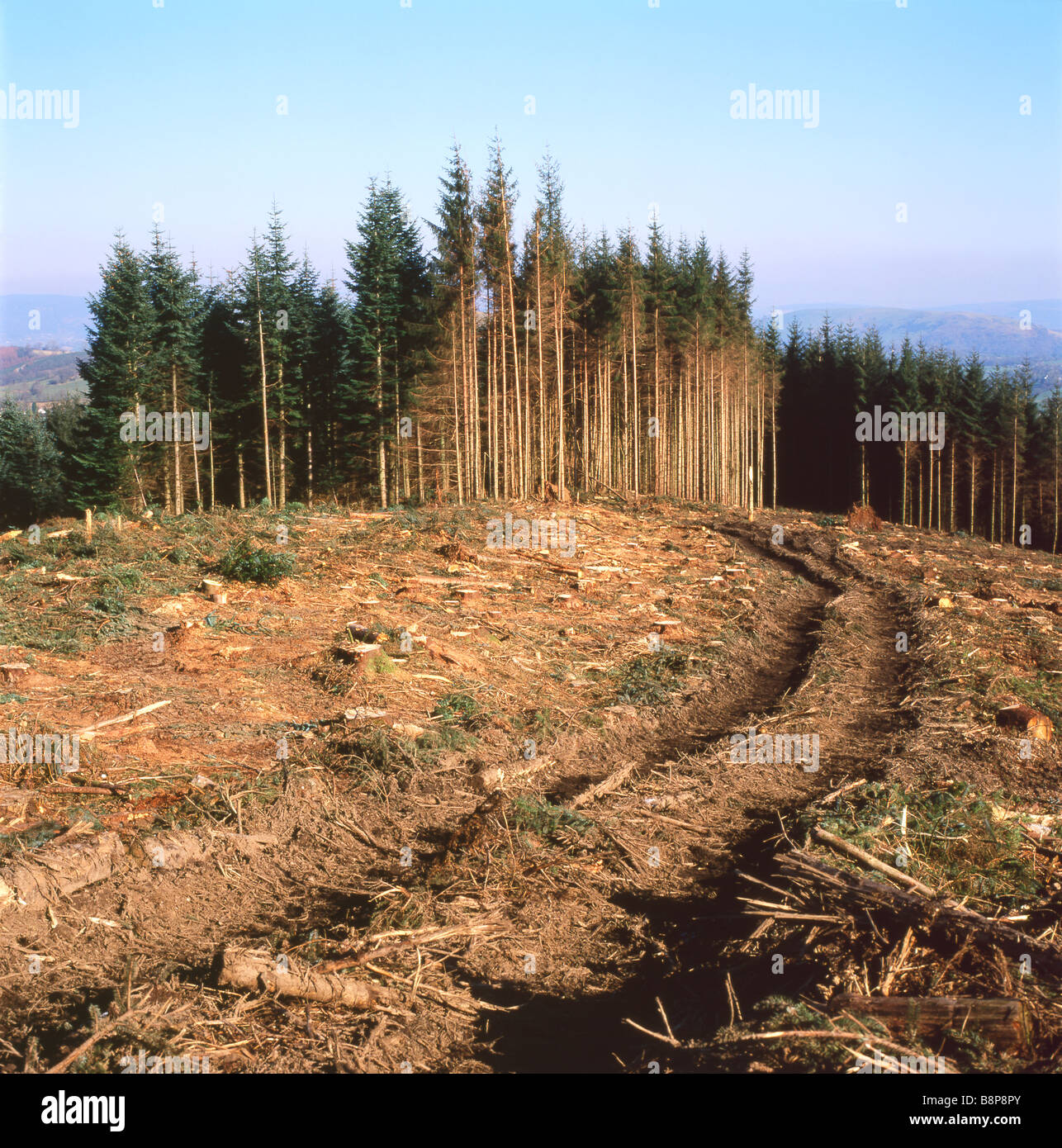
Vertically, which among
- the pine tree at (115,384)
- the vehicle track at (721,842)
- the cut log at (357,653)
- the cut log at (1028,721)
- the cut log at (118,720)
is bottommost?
the vehicle track at (721,842)

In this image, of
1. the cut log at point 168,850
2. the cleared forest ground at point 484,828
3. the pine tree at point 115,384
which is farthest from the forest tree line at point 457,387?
Answer: the cut log at point 168,850

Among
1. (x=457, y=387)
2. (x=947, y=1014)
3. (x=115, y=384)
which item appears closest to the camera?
(x=947, y=1014)

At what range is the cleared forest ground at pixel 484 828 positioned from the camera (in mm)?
4102

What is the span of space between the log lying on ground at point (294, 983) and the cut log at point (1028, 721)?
24.7 feet

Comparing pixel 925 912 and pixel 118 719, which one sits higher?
pixel 118 719

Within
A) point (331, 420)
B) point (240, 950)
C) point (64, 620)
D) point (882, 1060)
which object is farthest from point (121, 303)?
point (882, 1060)

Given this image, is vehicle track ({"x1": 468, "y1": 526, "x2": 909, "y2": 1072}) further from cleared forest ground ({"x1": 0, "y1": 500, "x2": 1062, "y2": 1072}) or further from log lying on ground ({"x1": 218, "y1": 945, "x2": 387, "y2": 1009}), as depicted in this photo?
log lying on ground ({"x1": 218, "y1": 945, "x2": 387, "y2": 1009})

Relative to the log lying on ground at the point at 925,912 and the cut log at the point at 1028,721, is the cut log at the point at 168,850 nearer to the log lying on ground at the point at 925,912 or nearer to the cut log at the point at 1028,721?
the log lying on ground at the point at 925,912

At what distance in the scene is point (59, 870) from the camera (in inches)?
207

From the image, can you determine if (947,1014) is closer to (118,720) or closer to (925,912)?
(925,912)

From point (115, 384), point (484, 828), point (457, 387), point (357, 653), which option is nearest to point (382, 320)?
point (457, 387)

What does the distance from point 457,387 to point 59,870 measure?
2865cm

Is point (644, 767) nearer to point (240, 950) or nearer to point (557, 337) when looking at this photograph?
point (240, 950)

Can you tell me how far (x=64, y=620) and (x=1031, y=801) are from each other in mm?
10796
